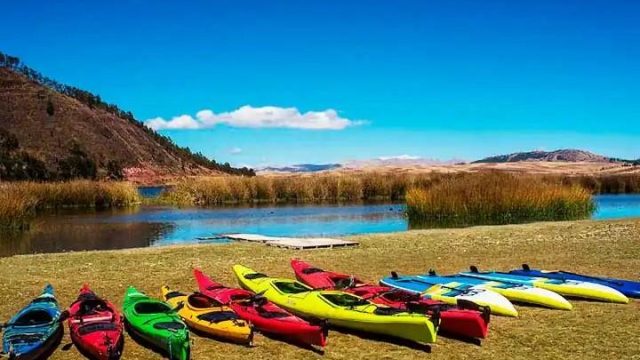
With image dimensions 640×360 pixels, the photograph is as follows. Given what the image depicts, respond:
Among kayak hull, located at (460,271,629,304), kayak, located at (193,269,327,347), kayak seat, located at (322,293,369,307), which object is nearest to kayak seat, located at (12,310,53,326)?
kayak, located at (193,269,327,347)

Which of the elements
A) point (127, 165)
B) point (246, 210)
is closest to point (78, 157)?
point (127, 165)

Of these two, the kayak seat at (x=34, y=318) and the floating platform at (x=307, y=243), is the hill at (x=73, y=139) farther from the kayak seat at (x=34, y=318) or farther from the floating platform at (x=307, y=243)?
the kayak seat at (x=34, y=318)

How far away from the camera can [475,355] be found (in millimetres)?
7004

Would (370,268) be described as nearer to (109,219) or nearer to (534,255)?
(534,255)

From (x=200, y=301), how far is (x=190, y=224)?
1790 cm

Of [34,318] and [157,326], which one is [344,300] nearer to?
[157,326]

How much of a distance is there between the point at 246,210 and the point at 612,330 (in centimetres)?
2578

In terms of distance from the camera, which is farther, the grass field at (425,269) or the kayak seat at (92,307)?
the kayak seat at (92,307)

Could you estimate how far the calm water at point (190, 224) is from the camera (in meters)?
19.9

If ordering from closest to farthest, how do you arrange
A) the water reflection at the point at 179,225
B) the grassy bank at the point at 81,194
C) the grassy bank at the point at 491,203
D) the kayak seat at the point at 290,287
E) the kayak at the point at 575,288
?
the kayak seat at the point at 290,287 < the kayak at the point at 575,288 < the water reflection at the point at 179,225 < the grassy bank at the point at 491,203 < the grassy bank at the point at 81,194

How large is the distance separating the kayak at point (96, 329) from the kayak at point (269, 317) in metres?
1.26

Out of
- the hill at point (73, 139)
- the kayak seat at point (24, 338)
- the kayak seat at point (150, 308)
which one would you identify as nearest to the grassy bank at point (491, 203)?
the kayak seat at point (150, 308)

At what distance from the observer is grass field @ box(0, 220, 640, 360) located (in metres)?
7.13

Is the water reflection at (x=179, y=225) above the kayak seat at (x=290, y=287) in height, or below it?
below
